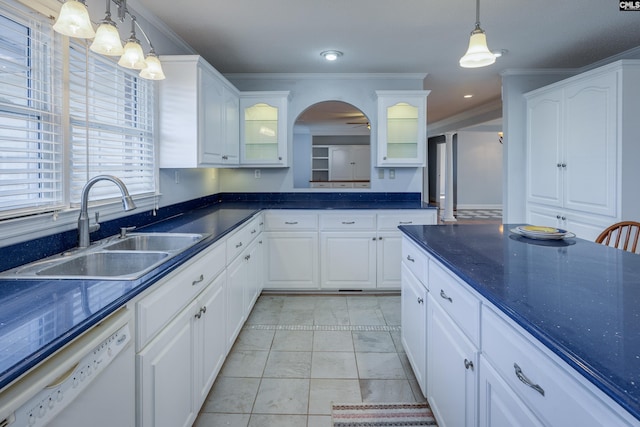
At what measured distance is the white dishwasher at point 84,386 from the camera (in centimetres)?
75

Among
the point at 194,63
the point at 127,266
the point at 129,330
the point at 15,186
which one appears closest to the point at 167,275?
the point at 129,330

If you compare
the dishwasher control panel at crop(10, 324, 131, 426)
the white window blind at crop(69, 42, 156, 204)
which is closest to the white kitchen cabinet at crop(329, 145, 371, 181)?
the white window blind at crop(69, 42, 156, 204)

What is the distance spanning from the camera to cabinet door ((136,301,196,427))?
1271mm

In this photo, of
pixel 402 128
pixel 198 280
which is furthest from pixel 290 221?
pixel 198 280

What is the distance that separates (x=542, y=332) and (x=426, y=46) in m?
3.01

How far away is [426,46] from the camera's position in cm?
328

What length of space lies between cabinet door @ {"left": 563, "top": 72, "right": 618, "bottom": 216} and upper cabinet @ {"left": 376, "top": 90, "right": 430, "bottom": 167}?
1.26 m

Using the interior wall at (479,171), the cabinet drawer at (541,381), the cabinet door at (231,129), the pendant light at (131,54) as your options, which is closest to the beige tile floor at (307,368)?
the cabinet drawer at (541,381)

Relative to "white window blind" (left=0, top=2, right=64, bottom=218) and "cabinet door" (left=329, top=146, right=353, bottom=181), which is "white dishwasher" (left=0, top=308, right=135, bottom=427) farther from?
"cabinet door" (left=329, top=146, right=353, bottom=181)

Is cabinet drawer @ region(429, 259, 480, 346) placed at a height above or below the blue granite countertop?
below

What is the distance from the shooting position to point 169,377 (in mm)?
1443

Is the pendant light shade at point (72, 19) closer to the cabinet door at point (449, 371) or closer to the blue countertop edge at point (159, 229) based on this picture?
the blue countertop edge at point (159, 229)

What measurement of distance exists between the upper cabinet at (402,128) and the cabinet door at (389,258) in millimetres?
821

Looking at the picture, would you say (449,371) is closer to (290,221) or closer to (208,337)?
(208,337)
